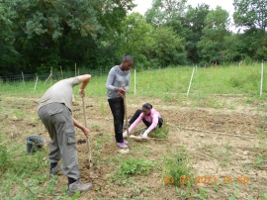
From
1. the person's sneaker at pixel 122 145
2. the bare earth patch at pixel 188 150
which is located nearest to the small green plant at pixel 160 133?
the bare earth patch at pixel 188 150

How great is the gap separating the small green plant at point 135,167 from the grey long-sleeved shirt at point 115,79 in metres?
1.01

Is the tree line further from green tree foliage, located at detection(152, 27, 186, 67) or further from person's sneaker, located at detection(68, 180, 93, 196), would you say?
person's sneaker, located at detection(68, 180, 93, 196)

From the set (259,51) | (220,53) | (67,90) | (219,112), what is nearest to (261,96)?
(219,112)

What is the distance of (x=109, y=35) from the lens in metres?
20.2

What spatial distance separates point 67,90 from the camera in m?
2.53

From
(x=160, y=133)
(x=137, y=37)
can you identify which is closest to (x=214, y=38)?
(x=137, y=37)

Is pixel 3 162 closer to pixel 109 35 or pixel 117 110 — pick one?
pixel 117 110

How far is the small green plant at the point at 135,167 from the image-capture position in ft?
9.41

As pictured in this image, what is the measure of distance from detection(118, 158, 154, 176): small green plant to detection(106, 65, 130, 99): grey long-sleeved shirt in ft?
3.30

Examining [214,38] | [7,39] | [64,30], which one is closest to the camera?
[7,39]

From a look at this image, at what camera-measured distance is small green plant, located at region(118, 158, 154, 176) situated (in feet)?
9.41

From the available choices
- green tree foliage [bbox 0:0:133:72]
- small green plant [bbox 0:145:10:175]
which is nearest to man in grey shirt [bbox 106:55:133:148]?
small green plant [bbox 0:145:10:175]

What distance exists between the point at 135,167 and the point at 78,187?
0.78m

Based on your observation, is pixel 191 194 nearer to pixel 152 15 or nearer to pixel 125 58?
pixel 125 58
